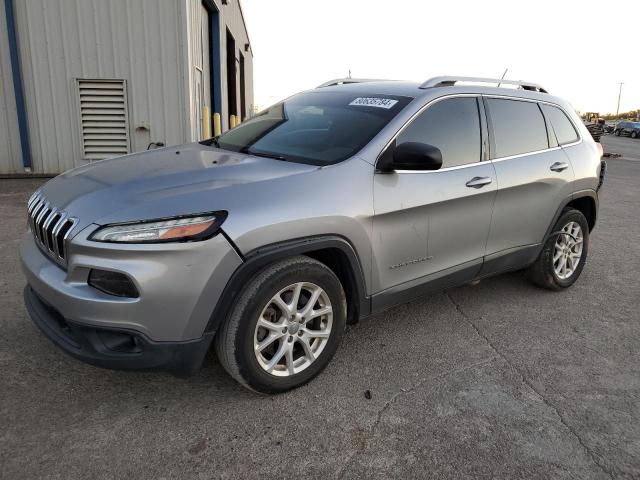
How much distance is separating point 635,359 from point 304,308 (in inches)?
91.1

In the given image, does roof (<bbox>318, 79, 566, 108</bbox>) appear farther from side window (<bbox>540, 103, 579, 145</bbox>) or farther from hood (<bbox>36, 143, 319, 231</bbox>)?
hood (<bbox>36, 143, 319, 231</bbox>)

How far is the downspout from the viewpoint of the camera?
8578 mm

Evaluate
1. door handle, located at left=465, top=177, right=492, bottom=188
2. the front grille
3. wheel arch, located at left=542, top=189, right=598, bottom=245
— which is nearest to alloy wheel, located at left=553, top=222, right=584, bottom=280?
wheel arch, located at left=542, top=189, right=598, bottom=245

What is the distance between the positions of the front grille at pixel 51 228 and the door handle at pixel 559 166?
3.60m

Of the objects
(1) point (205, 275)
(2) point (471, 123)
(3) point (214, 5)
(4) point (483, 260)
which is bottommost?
(4) point (483, 260)

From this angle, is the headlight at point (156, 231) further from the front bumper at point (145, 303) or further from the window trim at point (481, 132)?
the window trim at point (481, 132)

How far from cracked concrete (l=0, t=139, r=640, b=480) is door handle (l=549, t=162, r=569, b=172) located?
4.10ft

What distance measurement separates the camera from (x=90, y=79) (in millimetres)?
9047

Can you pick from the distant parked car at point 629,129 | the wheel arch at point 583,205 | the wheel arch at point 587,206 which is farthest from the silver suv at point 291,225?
the distant parked car at point 629,129

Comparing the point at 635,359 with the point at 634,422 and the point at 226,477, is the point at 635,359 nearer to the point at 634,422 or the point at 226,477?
the point at 634,422

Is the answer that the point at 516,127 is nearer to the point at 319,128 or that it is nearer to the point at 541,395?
the point at 319,128

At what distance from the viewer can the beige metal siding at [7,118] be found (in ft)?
28.5

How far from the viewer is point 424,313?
4137mm

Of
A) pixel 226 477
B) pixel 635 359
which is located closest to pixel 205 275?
pixel 226 477
